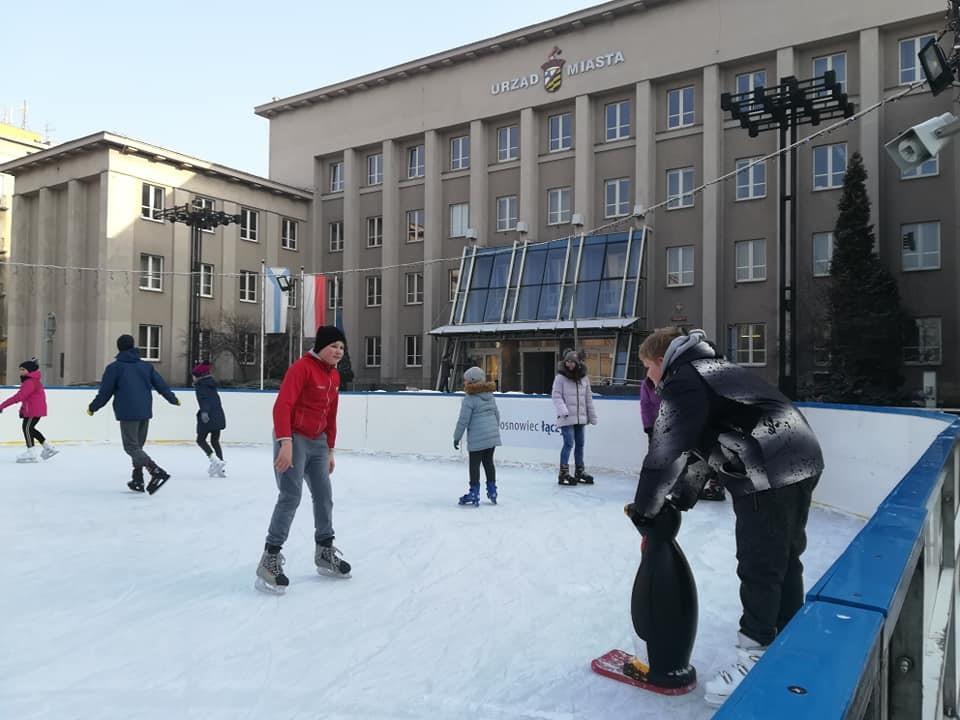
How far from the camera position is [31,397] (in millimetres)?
12297

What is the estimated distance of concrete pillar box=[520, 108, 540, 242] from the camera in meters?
32.6

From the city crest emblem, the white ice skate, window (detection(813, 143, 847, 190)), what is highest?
the city crest emblem

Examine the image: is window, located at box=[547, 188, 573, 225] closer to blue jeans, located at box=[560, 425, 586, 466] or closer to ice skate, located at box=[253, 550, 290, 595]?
blue jeans, located at box=[560, 425, 586, 466]

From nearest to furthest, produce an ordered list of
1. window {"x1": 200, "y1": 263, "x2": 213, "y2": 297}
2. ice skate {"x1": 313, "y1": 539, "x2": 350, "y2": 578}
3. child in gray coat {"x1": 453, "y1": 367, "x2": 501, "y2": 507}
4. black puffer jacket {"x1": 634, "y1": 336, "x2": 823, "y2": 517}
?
black puffer jacket {"x1": 634, "y1": 336, "x2": 823, "y2": 517}, ice skate {"x1": 313, "y1": 539, "x2": 350, "y2": 578}, child in gray coat {"x1": 453, "y1": 367, "x2": 501, "y2": 507}, window {"x1": 200, "y1": 263, "x2": 213, "y2": 297}

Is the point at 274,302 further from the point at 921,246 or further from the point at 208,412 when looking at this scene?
the point at 921,246

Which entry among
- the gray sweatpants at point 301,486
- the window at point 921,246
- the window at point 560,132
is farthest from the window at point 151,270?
the gray sweatpants at point 301,486

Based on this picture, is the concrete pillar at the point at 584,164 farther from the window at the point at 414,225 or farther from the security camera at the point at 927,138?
the security camera at the point at 927,138

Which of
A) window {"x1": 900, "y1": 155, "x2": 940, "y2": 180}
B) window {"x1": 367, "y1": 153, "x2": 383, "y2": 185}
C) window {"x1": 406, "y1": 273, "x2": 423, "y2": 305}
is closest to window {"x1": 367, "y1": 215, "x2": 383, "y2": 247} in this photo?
window {"x1": 367, "y1": 153, "x2": 383, "y2": 185}

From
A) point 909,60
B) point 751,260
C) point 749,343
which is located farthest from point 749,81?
point 749,343

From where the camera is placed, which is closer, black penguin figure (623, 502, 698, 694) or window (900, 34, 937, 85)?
black penguin figure (623, 502, 698, 694)

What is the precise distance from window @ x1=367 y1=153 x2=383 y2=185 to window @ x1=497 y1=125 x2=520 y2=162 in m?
6.58

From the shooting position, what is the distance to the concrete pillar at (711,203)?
2830cm

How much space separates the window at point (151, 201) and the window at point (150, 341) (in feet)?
15.7

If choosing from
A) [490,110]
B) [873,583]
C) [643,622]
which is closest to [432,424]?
[643,622]
